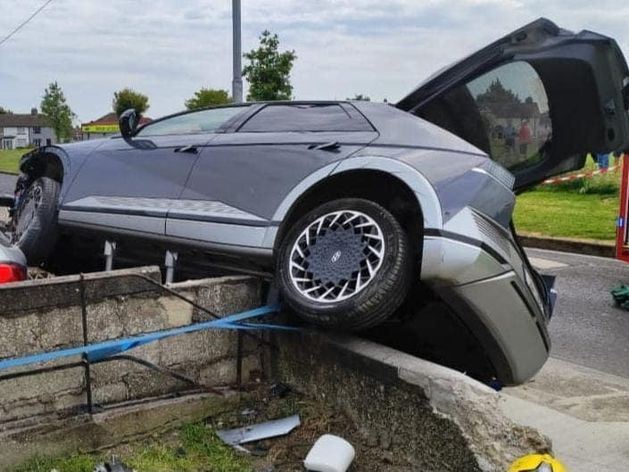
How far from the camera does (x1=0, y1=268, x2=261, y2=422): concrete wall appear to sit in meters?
3.65

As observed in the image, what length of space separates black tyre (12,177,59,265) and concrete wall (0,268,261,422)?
199cm

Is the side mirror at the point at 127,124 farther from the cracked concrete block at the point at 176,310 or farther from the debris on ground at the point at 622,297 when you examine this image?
the debris on ground at the point at 622,297

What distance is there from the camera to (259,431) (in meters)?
4.00

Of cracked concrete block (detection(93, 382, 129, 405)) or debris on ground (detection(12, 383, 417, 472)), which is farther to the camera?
cracked concrete block (detection(93, 382, 129, 405))

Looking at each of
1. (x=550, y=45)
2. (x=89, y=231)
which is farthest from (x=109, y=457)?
(x=550, y=45)

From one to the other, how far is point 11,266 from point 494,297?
269 centimetres

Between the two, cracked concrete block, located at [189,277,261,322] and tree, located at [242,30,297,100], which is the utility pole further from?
cracked concrete block, located at [189,277,261,322]

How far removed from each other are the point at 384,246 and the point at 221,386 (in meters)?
1.34

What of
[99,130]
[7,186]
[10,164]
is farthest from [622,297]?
[10,164]

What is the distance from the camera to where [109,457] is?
A: 12.2ft

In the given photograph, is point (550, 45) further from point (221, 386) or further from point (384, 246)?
point (221, 386)

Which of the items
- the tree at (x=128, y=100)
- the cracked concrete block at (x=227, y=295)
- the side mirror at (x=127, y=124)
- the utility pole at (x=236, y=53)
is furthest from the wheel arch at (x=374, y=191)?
the tree at (x=128, y=100)

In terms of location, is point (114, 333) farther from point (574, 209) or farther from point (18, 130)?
point (18, 130)

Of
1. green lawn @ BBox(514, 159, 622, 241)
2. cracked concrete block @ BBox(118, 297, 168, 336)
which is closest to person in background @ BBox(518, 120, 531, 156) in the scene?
cracked concrete block @ BBox(118, 297, 168, 336)
